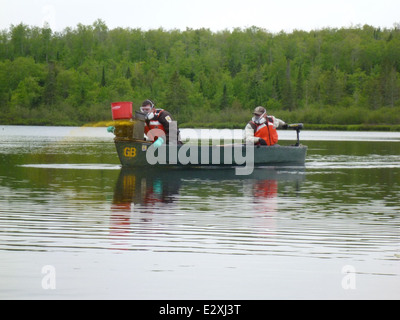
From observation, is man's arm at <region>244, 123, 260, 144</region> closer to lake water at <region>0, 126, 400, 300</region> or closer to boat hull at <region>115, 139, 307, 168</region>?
boat hull at <region>115, 139, 307, 168</region>

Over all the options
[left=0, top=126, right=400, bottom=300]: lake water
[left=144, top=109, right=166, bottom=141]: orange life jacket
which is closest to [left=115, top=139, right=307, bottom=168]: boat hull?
[left=144, top=109, right=166, bottom=141]: orange life jacket

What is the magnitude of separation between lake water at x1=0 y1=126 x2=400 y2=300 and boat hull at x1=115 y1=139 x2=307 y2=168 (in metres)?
2.98

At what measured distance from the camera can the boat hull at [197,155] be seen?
909 inches

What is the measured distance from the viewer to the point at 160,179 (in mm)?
21172

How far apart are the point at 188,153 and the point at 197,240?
1275 centimetres

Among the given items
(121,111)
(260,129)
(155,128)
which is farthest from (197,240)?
(260,129)

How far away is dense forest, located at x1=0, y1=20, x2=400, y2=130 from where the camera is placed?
132250mm

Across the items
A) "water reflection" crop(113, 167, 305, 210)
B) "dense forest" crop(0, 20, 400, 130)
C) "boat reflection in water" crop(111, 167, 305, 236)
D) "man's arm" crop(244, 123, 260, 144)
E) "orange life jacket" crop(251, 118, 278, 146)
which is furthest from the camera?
"dense forest" crop(0, 20, 400, 130)

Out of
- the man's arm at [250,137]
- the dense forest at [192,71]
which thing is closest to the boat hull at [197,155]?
the man's arm at [250,137]

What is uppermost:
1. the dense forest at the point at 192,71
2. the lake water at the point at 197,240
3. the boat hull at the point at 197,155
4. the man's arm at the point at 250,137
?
the dense forest at the point at 192,71

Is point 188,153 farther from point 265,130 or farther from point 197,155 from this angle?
point 265,130

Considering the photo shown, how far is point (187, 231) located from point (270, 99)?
133 meters

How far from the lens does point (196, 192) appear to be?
57.8 feet

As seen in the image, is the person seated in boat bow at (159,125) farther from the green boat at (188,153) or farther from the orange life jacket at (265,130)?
the orange life jacket at (265,130)
